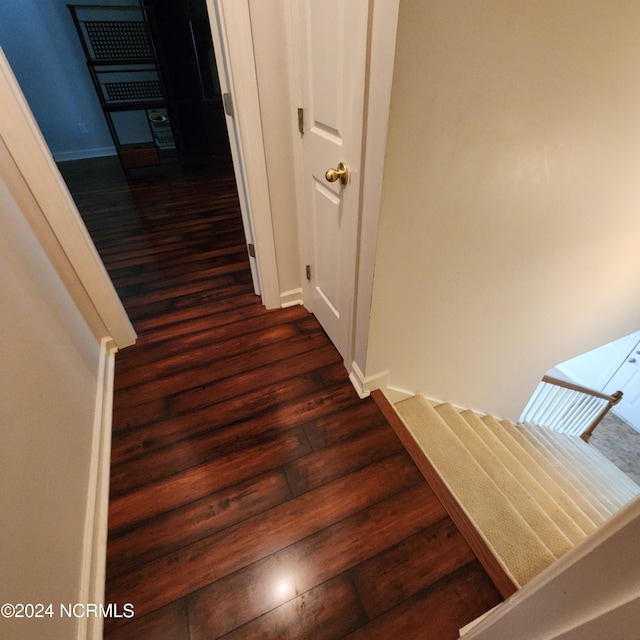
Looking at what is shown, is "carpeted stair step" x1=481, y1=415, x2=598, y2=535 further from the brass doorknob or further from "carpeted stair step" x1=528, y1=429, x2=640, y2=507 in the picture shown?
the brass doorknob

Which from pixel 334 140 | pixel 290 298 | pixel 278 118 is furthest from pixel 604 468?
pixel 278 118

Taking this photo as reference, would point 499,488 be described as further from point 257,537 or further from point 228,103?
point 228,103

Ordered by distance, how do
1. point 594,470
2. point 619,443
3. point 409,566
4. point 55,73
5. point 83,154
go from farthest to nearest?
1. point 83,154
2. point 55,73
3. point 619,443
4. point 594,470
5. point 409,566

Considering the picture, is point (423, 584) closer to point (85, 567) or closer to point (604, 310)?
point (85, 567)

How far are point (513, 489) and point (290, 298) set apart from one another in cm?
150

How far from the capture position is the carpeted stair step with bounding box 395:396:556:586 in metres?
1.10

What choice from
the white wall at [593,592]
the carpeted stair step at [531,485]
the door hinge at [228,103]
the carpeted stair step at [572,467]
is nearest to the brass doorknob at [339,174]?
the door hinge at [228,103]

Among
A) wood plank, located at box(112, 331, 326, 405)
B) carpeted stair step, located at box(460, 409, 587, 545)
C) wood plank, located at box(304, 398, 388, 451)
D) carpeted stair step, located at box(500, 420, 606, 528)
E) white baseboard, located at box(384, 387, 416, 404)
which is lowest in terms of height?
carpeted stair step, located at box(500, 420, 606, 528)

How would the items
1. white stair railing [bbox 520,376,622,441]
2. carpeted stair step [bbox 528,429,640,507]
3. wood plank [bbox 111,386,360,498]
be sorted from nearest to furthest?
wood plank [bbox 111,386,360,498] → white stair railing [bbox 520,376,622,441] → carpeted stair step [bbox 528,429,640,507]

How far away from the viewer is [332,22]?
106 cm

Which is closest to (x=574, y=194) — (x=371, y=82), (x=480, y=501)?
(x=371, y=82)

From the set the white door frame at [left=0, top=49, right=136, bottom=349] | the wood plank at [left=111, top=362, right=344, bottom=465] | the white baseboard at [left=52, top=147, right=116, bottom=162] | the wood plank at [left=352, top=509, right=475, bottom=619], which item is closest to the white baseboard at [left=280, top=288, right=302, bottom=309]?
the wood plank at [left=111, top=362, right=344, bottom=465]

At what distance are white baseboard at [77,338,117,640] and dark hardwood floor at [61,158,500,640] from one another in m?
0.03

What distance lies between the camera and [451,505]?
1.20m
